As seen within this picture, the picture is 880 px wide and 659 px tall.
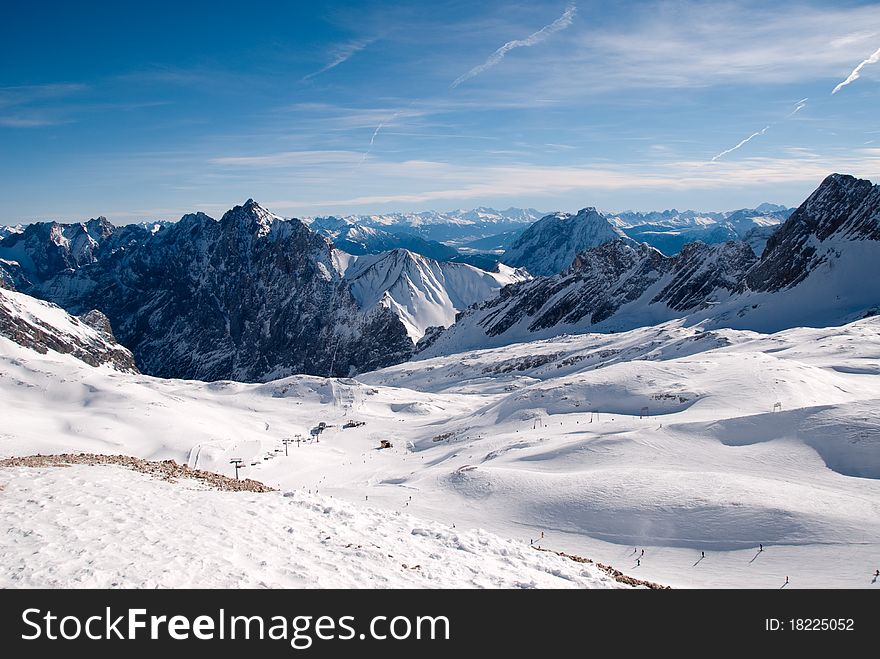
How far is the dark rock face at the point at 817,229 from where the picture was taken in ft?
365

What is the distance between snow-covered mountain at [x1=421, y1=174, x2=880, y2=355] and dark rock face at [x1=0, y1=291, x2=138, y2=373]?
11537 cm

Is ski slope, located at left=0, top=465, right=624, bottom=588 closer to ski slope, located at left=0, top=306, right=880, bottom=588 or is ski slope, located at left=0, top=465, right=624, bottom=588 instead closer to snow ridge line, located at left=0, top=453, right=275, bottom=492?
ski slope, located at left=0, top=306, right=880, bottom=588

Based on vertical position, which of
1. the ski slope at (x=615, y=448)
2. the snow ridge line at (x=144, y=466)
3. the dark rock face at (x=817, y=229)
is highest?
the dark rock face at (x=817, y=229)

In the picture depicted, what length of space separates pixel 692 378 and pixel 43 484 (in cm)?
4812

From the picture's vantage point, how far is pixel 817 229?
119625 mm

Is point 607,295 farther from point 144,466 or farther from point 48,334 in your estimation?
point 48,334

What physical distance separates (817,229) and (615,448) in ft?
392

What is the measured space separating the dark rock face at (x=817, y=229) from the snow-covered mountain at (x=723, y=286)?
0.24m

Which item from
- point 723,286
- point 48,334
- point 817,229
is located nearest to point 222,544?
point 817,229

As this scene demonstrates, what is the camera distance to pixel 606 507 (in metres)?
23.9

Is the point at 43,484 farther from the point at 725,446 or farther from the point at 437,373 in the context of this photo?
the point at 437,373

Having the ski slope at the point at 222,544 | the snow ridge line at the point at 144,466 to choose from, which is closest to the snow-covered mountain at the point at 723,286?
the ski slope at the point at 222,544

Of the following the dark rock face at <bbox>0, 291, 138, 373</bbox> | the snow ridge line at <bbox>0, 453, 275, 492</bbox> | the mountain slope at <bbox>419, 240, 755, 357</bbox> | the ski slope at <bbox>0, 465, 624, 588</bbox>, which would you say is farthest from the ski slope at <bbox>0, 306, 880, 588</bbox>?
the dark rock face at <bbox>0, 291, 138, 373</bbox>

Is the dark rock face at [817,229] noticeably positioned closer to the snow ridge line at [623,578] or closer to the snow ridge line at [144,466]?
the snow ridge line at [623,578]
